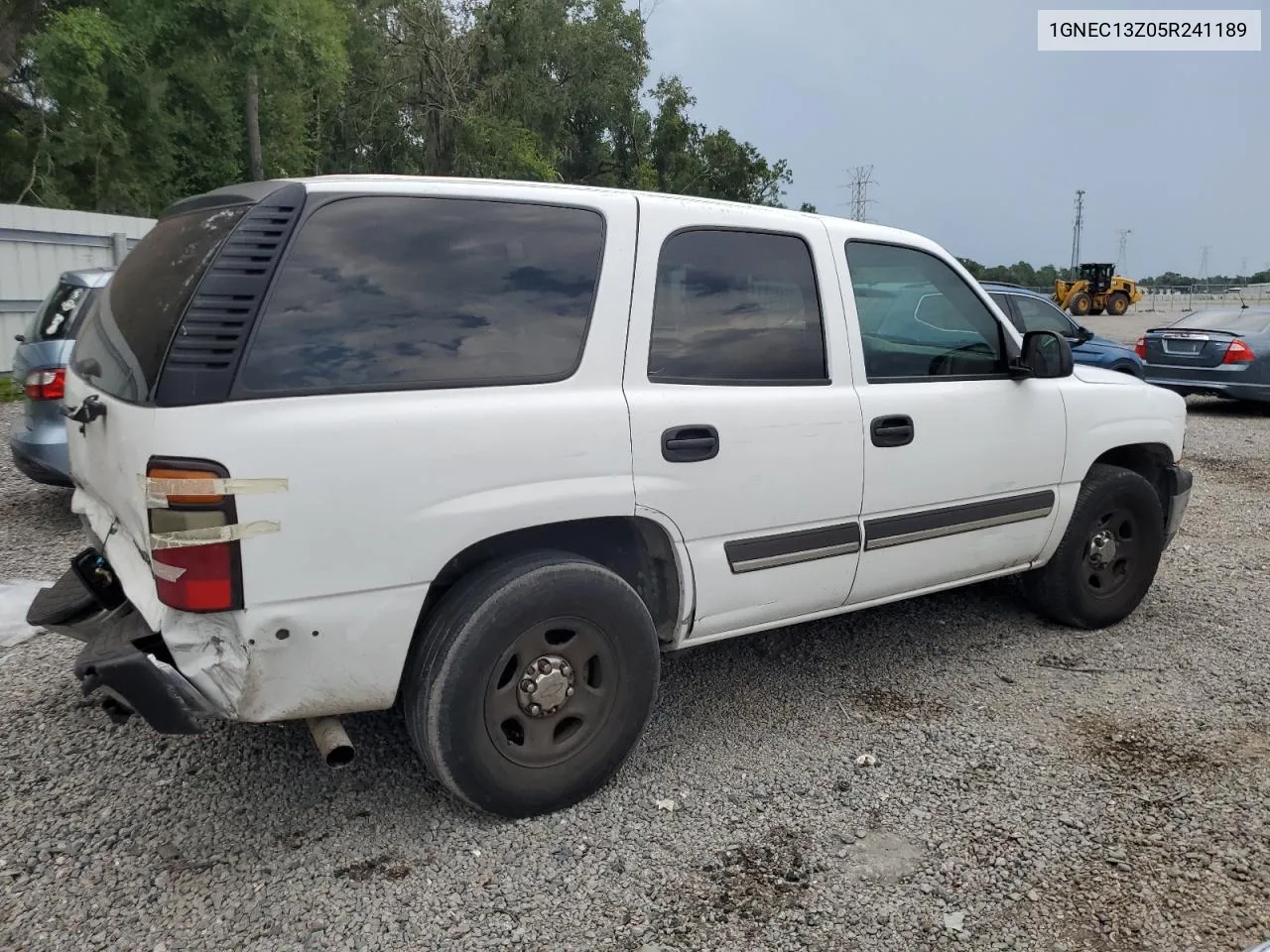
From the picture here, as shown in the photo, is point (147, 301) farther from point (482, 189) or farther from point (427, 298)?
point (482, 189)

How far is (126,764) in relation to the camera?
133 inches

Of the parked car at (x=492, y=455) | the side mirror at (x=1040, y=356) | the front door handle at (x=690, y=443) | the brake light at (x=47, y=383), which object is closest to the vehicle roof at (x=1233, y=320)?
the side mirror at (x=1040, y=356)

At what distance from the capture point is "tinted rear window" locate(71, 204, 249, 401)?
2.62 meters

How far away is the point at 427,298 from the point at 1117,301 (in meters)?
42.6

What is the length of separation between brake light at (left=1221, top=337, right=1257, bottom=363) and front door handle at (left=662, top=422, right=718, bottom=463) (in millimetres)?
11450

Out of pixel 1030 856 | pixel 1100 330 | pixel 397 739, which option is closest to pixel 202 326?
pixel 397 739

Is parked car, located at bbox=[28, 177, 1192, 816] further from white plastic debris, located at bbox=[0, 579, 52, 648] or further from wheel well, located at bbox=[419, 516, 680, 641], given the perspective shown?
white plastic debris, located at bbox=[0, 579, 52, 648]

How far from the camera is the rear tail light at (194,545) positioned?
2.44 meters

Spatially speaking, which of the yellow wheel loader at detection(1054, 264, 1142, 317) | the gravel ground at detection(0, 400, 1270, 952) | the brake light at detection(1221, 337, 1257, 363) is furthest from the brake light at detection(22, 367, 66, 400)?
the yellow wheel loader at detection(1054, 264, 1142, 317)

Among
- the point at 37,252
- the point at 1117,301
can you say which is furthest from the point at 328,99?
the point at 1117,301

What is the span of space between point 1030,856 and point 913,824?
0.34 meters

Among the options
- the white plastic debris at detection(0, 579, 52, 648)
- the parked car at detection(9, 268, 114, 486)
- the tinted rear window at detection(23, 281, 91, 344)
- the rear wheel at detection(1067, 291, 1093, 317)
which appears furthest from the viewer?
the rear wheel at detection(1067, 291, 1093, 317)

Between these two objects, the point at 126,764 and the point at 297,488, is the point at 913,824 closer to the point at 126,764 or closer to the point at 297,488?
the point at 297,488

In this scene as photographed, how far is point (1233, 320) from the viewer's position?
13.0 m
